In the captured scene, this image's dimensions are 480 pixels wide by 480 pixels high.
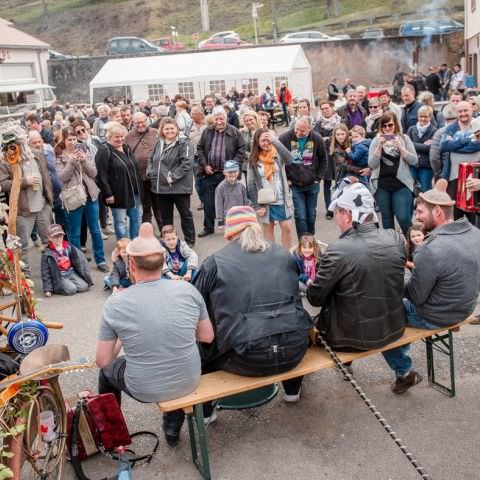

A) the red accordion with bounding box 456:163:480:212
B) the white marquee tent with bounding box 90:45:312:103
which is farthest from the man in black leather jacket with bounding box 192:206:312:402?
the white marquee tent with bounding box 90:45:312:103

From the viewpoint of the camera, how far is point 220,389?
3961 mm

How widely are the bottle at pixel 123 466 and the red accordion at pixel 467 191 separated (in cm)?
436

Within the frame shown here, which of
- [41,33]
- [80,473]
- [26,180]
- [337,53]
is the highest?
[41,33]

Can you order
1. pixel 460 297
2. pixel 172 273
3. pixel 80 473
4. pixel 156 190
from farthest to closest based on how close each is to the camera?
1. pixel 156 190
2. pixel 172 273
3. pixel 460 297
4. pixel 80 473

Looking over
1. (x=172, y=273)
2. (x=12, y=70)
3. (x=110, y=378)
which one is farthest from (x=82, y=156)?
(x=12, y=70)

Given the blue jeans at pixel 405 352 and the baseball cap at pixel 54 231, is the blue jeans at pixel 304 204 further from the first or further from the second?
the blue jeans at pixel 405 352

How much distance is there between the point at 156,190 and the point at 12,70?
1276 inches

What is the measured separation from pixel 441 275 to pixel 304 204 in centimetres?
377

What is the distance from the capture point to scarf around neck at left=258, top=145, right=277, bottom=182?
759cm

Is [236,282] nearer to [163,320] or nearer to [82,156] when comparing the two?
[163,320]

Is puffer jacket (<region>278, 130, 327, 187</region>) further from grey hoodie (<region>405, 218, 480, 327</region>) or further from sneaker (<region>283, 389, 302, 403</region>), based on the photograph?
sneaker (<region>283, 389, 302, 403</region>)

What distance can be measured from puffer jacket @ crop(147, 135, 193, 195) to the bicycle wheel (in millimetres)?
4725

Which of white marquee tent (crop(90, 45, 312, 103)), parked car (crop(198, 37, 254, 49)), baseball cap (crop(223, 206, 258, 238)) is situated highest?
parked car (crop(198, 37, 254, 49))

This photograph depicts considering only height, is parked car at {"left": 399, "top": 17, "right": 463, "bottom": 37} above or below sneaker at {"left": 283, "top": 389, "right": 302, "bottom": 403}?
above
